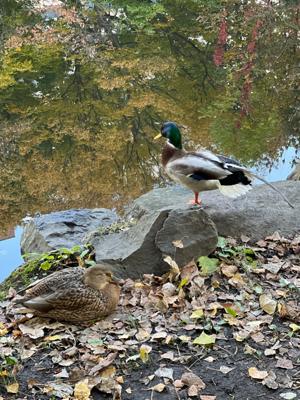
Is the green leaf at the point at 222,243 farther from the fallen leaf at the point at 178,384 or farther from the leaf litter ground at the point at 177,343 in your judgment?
the fallen leaf at the point at 178,384

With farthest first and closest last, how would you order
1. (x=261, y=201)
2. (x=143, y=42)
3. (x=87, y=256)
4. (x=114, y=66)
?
1. (x=143, y=42)
2. (x=114, y=66)
3. (x=261, y=201)
4. (x=87, y=256)

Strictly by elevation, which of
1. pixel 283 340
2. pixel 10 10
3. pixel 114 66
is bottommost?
pixel 283 340

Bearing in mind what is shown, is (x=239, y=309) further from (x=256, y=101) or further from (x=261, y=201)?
(x=256, y=101)

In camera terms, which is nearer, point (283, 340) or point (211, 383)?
point (211, 383)

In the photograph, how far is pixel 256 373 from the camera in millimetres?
2605

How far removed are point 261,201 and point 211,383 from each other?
1.91 metres

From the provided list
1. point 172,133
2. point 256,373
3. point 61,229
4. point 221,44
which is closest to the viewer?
point 256,373

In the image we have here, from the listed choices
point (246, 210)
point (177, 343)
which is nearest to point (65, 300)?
point (177, 343)

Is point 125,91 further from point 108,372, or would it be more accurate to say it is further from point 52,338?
point 108,372

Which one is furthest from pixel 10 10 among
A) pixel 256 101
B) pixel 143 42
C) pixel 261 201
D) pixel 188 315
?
pixel 188 315

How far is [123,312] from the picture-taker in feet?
10.3

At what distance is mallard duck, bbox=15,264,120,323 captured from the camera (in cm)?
292

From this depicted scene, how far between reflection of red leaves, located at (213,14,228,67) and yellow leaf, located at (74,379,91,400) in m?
11.4

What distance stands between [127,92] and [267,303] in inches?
369
